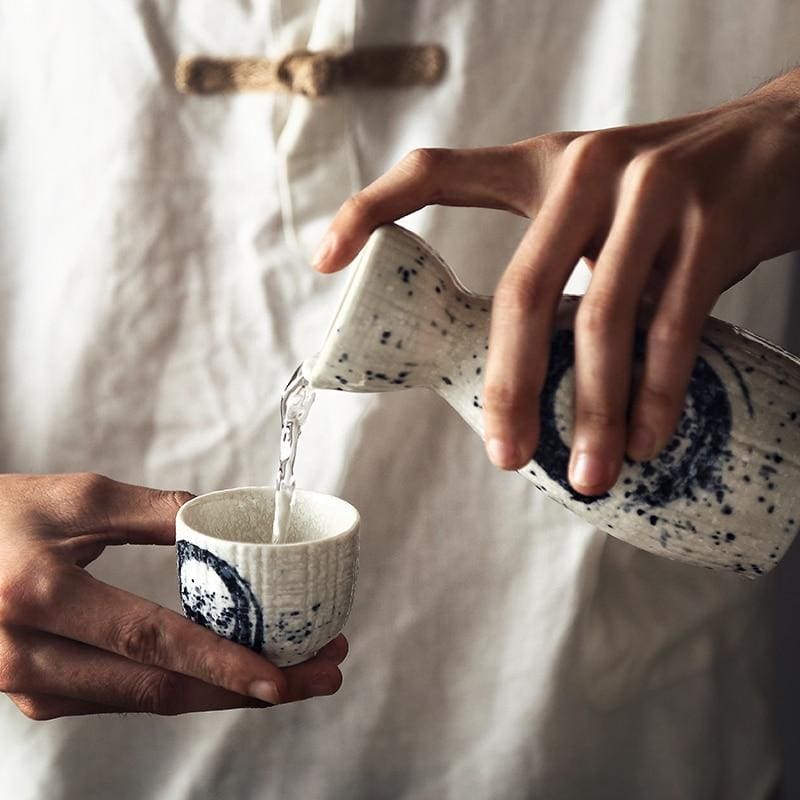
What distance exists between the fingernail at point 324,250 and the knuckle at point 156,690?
33 centimetres

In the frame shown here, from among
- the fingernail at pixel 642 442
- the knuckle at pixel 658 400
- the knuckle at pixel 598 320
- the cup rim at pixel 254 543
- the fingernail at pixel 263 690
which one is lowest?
the fingernail at pixel 263 690

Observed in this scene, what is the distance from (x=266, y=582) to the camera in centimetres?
67

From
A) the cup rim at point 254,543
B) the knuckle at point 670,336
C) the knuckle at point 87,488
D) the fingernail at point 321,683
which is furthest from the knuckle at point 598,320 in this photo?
the knuckle at point 87,488

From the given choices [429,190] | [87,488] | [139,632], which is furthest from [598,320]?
[87,488]

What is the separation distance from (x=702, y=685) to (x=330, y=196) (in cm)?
63

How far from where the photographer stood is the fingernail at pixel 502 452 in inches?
22.0

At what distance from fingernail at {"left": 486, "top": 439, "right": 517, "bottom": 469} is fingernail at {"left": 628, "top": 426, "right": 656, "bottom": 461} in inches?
2.6

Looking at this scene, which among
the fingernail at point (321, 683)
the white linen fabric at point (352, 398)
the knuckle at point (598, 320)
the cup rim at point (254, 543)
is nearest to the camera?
the knuckle at point (598, 320)

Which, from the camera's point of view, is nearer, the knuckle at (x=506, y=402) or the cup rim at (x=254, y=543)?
the knuckle at (x=506, y=402)

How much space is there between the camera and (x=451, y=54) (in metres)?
0.97

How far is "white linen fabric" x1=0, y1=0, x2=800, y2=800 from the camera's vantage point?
3.16 feet

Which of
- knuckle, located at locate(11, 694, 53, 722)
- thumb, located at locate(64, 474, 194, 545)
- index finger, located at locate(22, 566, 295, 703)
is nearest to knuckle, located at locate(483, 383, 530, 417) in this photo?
index finger, located at locate(22, 566, 295, 703)

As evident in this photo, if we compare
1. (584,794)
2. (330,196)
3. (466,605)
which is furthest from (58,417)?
(584,794)

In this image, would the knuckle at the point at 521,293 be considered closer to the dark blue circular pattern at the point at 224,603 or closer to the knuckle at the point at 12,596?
the dark blue circular pattern at the point at 224,603
